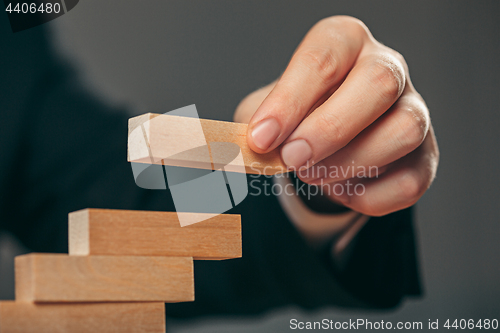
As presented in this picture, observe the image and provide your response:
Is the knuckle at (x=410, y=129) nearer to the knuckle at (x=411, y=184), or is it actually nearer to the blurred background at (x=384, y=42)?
the knuckle at (x=411, y=184)

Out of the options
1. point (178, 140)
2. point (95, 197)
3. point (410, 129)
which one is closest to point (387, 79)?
point (410, 129)

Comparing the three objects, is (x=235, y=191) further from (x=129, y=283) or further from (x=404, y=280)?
(x=404, y=280)

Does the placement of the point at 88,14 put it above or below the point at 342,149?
above

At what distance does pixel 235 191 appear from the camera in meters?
0.77

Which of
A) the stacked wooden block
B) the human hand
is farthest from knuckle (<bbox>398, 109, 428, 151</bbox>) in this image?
the stacked wooden block

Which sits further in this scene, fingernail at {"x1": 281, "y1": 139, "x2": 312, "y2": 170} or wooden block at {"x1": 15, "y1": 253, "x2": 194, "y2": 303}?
fingernail at {"x1": 281, "y1": 139, "x2": 312, "y2": 170}

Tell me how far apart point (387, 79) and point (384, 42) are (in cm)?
97

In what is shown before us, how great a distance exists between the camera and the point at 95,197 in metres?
0.88

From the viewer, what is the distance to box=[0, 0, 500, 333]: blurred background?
0.95 m

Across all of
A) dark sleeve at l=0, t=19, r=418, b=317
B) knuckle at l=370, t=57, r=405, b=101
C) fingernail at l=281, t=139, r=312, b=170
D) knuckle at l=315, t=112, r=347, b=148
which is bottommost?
dark sleeve at l=0, t=19, r=418, b=317

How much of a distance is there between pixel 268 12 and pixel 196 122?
0.92 metres

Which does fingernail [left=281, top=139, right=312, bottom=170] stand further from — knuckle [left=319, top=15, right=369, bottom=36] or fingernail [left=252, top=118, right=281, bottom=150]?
knuckle [left=319, top=15, right=369, bottom=36]

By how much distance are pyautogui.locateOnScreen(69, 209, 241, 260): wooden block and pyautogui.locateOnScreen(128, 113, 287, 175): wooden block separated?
57 mm

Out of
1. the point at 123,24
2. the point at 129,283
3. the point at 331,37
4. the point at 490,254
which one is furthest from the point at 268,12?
the point at 490,254
